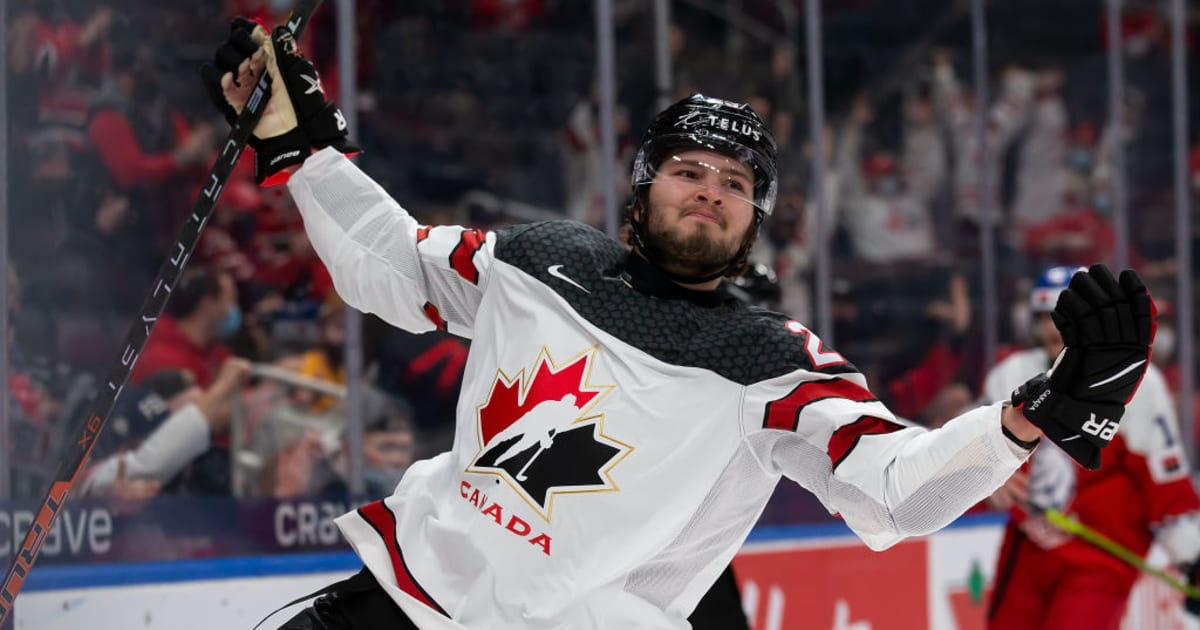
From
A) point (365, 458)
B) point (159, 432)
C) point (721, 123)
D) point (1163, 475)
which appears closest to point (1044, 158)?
point (1163, 475)

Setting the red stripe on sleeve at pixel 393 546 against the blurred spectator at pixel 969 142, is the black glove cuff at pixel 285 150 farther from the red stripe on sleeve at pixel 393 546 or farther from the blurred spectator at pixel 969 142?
the blurred spectator at pixel 969 142

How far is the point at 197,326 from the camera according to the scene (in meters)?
3.81

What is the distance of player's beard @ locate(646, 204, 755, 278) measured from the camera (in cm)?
220

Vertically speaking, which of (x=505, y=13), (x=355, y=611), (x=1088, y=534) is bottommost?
(x=1088, y=534)

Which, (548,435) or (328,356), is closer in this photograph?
(548,435)

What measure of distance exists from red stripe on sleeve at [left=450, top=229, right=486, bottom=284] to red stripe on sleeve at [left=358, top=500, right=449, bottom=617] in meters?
0.34

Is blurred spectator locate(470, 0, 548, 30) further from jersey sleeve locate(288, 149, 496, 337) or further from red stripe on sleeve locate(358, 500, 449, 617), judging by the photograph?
red stripe on sleeve locate(358, 500, 449, 617)

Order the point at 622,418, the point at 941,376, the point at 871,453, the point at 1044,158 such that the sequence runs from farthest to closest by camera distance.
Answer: the point at 1044,158
the point at 941,376
the point at 622,418
the point at 871,453

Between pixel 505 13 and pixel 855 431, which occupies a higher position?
pixel 505 13

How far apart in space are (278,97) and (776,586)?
2.63 metres

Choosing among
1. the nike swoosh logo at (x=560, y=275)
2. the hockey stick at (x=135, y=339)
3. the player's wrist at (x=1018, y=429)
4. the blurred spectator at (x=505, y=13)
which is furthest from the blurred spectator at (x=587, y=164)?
the player's wrist at (x=1018, y=429)

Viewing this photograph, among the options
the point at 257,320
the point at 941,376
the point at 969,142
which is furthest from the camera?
the point at 969,142

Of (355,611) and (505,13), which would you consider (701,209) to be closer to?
(355,611)

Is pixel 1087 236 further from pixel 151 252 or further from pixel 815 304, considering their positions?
pixel 151 252
